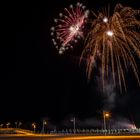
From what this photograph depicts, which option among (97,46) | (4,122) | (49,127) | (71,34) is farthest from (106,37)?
(4,122)

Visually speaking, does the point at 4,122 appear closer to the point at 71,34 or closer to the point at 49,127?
the point at 49,127

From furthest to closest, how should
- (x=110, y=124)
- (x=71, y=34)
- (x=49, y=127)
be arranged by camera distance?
(x=49, y=127) < (x=110, y=124) < (x=71, y=34)

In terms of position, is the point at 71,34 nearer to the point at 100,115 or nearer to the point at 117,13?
the point at 117,13

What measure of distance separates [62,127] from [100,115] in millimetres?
18004

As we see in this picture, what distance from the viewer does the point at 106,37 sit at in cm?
2459

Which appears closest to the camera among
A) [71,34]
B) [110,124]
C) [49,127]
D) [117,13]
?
[117,13]

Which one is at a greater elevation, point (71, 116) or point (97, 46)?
point (71, 116)

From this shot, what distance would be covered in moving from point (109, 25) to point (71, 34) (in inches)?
154

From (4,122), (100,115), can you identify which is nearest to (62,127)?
(100,115)

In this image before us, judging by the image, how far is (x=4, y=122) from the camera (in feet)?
439

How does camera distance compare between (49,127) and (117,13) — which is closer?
(117,13)

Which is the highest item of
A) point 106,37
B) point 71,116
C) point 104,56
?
point 71,116

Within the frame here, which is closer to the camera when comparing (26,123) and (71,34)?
(71,34)

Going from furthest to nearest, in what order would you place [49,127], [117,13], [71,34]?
[49,127] → [71,34] → [117,13]
